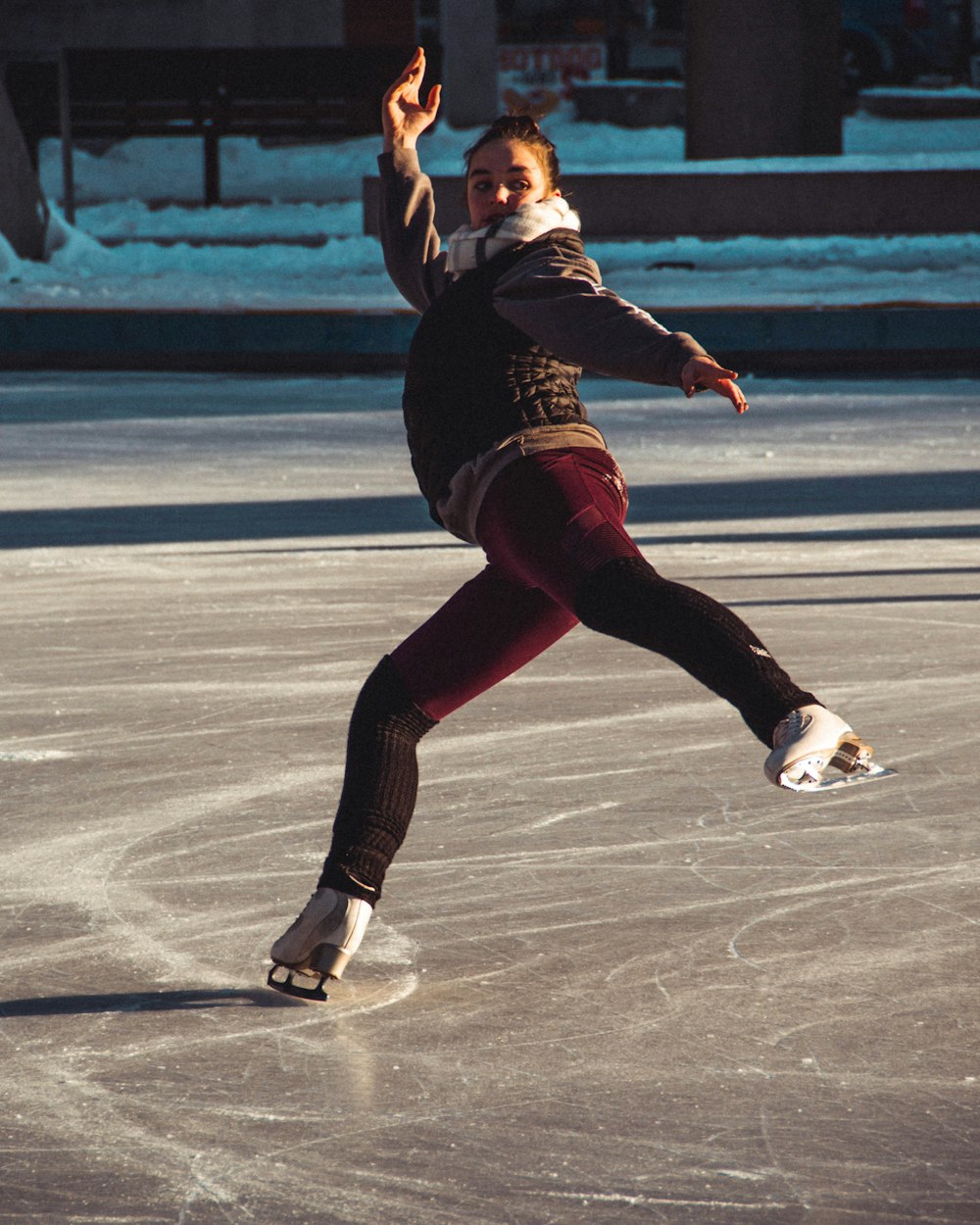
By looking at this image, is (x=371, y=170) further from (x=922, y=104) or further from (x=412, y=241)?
(x=412, y=241)

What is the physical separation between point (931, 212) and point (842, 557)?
14809 millimetres

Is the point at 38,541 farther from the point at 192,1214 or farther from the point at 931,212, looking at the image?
the point at 931,212

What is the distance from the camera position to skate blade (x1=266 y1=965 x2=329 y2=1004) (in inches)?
151

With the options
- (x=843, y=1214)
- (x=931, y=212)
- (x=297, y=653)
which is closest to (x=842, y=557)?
(x=297, y=653)

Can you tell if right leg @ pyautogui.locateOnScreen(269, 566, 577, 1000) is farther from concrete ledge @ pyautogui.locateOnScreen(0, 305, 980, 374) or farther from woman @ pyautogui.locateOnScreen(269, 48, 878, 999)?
concrete ledge @ pyautogui.locateOnScreen(0, 305, 980, 374)

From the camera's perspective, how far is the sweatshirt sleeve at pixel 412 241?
159 inches

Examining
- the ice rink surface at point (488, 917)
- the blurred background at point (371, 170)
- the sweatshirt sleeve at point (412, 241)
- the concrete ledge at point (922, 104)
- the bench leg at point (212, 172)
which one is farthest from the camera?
the concrete ledge at point (922, 104)

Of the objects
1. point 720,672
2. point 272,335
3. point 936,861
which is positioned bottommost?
point 272,335

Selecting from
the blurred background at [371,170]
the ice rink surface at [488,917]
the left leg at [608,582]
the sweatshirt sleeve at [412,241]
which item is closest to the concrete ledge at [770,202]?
the blurred background at [371,170]

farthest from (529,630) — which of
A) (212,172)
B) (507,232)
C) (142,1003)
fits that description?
(212,172)

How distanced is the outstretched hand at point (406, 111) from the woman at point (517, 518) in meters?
0.42

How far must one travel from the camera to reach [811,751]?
11.0 feet

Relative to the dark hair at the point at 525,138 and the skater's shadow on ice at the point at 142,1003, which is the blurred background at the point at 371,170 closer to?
the dark hair at the point at 525,138

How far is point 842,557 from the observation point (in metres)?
8.76
